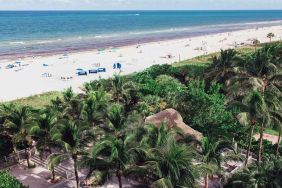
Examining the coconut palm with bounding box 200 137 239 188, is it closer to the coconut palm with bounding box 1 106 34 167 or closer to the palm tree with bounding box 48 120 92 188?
the palm tree with bounding box 48 120 92 188

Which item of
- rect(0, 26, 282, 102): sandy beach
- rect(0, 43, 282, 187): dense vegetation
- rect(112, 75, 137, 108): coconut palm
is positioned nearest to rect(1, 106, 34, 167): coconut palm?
rect(0, 43, 282, 187): dense vegetation

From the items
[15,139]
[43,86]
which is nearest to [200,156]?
[15,139]

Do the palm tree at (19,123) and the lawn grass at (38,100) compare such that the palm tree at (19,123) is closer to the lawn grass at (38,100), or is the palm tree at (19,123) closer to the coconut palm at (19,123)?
the coconut palm at (19,123)

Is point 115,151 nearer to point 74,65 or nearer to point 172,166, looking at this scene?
point 172,166

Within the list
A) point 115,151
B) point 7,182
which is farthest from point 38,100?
point 115,151

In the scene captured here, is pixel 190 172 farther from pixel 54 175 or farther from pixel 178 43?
pixel 178 43

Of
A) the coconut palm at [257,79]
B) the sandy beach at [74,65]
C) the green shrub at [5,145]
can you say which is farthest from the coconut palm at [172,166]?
the sandy beach at [74,65]
